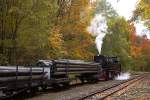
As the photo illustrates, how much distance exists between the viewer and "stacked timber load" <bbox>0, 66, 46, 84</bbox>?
1803 cm

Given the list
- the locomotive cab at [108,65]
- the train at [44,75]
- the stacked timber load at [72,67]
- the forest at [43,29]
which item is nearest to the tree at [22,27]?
the forest at [43,29]

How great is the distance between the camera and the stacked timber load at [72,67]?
85.0 ft

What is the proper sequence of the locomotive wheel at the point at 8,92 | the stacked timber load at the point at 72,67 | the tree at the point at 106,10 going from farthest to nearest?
the tree at the point at 106,10 < the stacked timber load at the point at 72,67 < the locomotive wheel at the point at 8,92

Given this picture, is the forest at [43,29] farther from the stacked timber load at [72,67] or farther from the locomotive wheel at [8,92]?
the locomotive wheel at [8,92]

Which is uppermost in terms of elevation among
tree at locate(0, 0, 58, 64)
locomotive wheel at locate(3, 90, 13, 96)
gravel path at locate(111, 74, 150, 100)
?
tree at locate(0, 0, 58, 64)

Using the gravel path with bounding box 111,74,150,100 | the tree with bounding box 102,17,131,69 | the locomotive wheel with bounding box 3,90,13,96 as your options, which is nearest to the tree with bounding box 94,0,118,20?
the tree with bounding box 102,17,131,69

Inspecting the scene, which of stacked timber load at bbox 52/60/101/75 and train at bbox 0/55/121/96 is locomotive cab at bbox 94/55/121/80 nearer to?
train at bbox 0/55/121/96

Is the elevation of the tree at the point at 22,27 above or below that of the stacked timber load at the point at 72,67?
above

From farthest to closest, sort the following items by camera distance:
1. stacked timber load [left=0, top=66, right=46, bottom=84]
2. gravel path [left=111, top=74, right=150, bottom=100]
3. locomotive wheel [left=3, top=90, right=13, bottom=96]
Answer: gravel path [left=111, top=74, right=150, bottom=100] < locomotive wheel [left=3, top=90, right=13, bottom=96] < stacked timber load [left=0, top=66, right=46, bottom=84]

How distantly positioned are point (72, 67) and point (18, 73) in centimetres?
1035

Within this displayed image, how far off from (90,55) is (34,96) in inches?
1118

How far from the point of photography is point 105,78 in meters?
45.3

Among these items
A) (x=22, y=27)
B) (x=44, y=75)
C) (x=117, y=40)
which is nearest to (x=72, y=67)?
(x=22, y=27)

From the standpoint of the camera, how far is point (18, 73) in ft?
64.7
